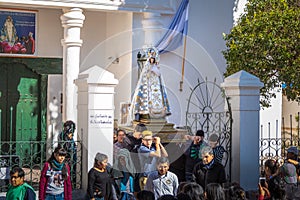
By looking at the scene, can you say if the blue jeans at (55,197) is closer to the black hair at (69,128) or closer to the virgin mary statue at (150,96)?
the black hair at (69,128)

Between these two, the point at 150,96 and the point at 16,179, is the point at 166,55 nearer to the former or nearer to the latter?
the point at 150,96

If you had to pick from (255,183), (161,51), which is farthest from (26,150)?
(255,183)

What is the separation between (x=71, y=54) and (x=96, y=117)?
11.9 feet

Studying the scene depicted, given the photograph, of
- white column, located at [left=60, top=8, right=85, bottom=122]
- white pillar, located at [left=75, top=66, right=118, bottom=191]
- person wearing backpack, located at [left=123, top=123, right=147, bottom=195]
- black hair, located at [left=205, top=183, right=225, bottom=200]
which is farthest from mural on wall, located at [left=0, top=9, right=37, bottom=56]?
black hair, located at [left=205, top=183, right=225, bottom=200]

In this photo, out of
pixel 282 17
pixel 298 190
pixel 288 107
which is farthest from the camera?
pixel 288 107

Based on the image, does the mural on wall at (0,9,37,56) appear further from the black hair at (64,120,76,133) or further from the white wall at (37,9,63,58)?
the black hair at (64,120,76,133)

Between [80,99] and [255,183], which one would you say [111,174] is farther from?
[255,183]

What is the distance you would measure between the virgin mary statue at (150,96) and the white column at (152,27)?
2.00m

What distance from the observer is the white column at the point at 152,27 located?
12258mm

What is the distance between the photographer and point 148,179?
6.40m

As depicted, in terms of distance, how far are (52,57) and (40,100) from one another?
109 centimetres

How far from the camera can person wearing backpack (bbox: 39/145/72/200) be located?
6.30 m

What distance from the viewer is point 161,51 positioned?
490 inches

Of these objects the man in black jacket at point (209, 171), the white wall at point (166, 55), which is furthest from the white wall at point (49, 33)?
the man in black jacket at point (209, 171)
